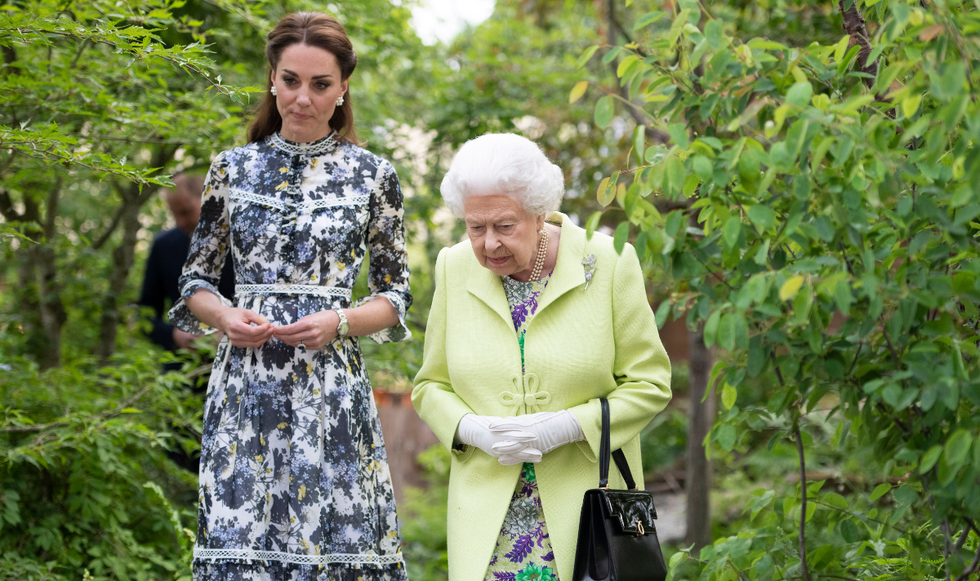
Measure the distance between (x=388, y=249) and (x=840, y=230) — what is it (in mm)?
1519

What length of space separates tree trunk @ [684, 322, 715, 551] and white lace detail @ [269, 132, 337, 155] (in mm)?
Result: 3356

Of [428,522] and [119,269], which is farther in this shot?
[428,522]

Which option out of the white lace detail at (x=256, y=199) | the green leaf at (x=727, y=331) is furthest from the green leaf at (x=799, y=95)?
the white lace detail at (x=256, y=199)

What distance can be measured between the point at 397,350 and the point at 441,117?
206 centimetres

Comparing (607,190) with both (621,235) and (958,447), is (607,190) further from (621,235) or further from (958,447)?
(958,447)

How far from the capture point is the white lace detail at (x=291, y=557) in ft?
8.38

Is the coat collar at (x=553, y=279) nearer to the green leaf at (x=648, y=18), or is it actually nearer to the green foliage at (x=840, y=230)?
the green foliage at (x=840, y=230)

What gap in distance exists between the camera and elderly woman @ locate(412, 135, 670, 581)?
2.51m

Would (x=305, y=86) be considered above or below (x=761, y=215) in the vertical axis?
above

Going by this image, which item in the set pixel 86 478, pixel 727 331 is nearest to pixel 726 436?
pixel 727 331

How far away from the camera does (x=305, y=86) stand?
278 centimetres

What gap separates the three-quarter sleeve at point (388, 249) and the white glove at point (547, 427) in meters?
0.64

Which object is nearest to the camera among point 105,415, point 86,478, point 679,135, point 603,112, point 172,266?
point 679,135

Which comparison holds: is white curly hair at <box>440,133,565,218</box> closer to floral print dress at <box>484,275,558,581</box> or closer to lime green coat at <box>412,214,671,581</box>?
lime green coat at <box>412,214,671,581</box>
